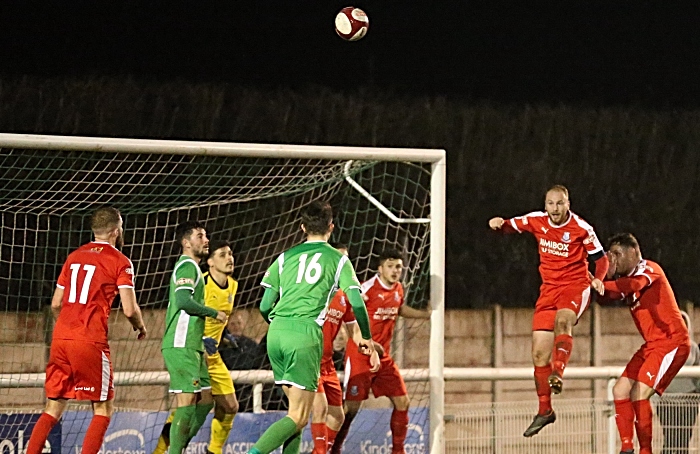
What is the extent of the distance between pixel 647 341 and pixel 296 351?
246 cm


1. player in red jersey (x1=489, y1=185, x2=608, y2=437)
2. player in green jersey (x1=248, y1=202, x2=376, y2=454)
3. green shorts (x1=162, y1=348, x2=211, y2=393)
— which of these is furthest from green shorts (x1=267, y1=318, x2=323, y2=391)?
player in red jersey (x1=489, y1=185, x2=608, y2=437)

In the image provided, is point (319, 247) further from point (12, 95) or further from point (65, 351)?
point (12, 95)

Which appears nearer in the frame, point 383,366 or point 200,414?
point 200,414

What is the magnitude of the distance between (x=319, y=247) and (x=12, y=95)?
4.43 metres

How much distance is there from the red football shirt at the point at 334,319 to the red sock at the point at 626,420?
1791 mm

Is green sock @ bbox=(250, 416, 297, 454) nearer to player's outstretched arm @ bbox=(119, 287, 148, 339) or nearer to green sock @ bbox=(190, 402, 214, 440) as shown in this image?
player's outstretched arm @ bbox=(119, 287, 148, 339)

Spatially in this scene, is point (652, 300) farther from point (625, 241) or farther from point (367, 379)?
point (367, 379)

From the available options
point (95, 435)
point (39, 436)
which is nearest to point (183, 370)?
point (95, 435)

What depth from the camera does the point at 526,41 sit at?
1266 centimetres

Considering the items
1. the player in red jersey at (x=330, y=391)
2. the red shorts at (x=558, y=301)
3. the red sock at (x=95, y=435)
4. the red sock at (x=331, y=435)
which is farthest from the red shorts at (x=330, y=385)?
the red sock at (x=95, y=435)

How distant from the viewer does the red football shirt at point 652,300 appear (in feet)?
24.1

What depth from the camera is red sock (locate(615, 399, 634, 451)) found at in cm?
731

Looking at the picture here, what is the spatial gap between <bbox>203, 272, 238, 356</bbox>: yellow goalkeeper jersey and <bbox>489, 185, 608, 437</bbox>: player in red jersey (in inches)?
71.2

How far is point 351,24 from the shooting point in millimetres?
7582
